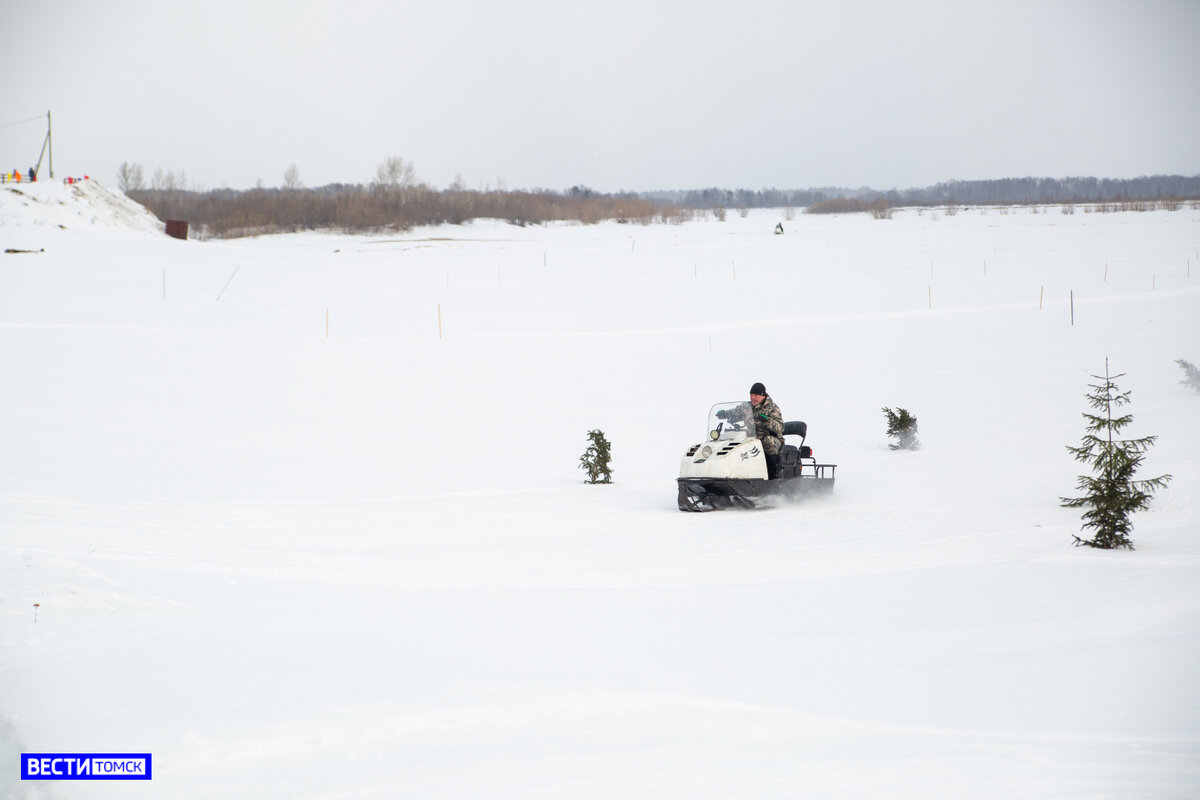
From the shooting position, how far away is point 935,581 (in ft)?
27.2

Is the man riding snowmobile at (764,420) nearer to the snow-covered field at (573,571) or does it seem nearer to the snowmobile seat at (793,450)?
the snowmobile seat at (793,450)

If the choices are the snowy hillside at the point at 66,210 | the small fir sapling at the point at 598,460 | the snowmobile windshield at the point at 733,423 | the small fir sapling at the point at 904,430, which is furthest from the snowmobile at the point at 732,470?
the snowy hillside at the point at 66,210

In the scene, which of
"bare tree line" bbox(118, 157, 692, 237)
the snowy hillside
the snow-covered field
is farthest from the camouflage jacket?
"bare tree line" bbox(118, 157, 692, 237)

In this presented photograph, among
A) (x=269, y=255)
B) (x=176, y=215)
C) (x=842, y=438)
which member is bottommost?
(x=842, y=438)

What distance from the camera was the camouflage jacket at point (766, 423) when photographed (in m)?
12.9

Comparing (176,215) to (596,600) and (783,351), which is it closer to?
(783,351)

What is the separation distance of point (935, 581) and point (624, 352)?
70.0ft

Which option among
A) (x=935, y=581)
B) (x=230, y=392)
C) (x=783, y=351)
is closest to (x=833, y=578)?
(x=935, y=581)

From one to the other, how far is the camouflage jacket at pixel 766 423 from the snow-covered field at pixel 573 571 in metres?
1.12

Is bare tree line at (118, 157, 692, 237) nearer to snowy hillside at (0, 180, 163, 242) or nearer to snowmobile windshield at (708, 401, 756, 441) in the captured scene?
snowy hillside at (0, 180, 163, 242)

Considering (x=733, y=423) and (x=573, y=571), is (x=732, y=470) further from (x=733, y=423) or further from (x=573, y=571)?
(x=573, y=571)

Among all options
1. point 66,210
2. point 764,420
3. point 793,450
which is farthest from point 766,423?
point 66,210

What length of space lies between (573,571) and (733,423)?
4.57 m

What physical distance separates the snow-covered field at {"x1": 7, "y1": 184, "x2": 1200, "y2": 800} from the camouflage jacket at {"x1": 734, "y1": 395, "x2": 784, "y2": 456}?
3.68 feet
